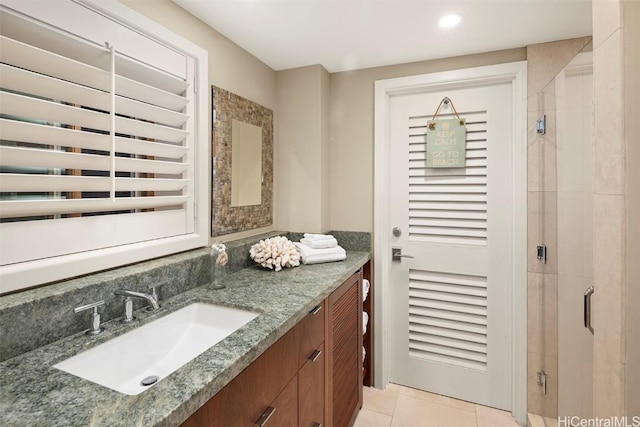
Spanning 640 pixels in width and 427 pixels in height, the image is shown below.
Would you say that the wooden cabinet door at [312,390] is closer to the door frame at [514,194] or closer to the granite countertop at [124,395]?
the granite countertop at [124,395]

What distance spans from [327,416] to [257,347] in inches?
33.0

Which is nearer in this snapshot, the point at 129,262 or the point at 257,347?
the point at 257,347

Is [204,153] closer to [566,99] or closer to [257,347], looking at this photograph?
[257,347]

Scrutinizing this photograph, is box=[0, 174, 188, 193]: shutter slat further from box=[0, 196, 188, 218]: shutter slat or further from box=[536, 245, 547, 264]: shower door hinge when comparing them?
box=[536, 245, 547, 264]: shower door hinge

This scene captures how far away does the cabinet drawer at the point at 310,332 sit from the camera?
1313 millimetres

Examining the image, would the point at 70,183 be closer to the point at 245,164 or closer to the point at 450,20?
the point at 245,164

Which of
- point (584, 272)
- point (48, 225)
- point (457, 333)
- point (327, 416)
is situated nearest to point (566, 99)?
point (584, 272)

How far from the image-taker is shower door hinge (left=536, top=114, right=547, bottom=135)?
6.21 feet

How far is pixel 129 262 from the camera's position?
4.32ft

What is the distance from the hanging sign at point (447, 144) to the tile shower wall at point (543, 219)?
0.37 m

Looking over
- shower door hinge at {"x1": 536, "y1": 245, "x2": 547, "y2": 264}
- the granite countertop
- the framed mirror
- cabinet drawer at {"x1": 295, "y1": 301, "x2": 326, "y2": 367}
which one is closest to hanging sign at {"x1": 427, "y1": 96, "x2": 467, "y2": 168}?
shower door hinge at {"x1": 536, "y1": 245, "x2": 547, "y2": 264}

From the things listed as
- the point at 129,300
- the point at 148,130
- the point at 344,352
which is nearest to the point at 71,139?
the point at 148,130

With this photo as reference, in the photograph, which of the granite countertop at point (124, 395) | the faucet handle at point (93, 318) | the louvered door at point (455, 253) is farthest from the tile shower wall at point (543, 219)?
the faucet handle at point (93, 318)

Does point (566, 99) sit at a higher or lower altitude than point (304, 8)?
lower
